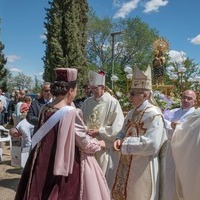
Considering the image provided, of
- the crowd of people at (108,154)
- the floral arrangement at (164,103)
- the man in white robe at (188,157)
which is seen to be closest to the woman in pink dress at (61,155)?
the crowd of people at (108,154)

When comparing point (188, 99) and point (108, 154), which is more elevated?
point (188, 99)

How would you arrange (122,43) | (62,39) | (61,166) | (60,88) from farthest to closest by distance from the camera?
1. (122,43)
2. (62,39)
3. (60,88)
4. (61,166)

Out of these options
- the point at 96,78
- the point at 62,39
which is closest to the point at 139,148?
the point at 96,78

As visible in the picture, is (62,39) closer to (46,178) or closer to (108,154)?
(108,154)

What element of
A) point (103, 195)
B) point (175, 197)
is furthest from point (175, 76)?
point (103, 195)

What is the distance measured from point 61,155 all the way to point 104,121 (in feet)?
7.28

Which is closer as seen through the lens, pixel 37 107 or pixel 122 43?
pixel 37 107

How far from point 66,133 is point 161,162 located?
4.59 ft

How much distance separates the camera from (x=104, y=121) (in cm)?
553

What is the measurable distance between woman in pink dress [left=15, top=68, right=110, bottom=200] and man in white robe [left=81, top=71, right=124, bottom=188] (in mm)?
1684

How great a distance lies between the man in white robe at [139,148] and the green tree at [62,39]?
20224 mm

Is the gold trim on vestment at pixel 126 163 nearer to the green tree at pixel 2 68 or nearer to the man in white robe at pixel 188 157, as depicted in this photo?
the man in white robe at pixel 188 157

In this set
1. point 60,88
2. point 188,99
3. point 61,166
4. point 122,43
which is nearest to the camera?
point 61,166

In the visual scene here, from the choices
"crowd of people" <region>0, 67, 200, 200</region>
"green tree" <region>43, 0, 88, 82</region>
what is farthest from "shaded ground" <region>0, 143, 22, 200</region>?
"green tree" <region>43, 0, 88, 82</region>
